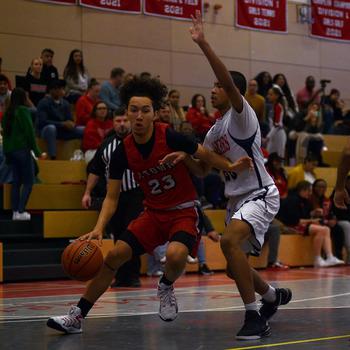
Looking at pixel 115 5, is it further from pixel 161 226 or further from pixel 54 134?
pixel 161 226

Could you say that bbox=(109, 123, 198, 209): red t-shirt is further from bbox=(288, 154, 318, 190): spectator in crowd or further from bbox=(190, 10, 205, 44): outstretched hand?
bbox=(288, 154, 318, 190): spectator in crowd

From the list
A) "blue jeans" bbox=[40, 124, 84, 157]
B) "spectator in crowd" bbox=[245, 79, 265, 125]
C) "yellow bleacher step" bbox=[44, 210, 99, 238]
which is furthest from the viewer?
"spectator in crowd" bbox=[245, 79, 265, 125]

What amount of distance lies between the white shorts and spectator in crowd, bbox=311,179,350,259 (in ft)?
30.4

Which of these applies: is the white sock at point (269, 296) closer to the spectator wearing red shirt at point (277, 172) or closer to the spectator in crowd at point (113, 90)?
the spectator wearing red shirt at point (277, 172)

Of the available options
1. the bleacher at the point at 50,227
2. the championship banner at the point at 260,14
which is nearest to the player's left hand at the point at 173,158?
the bleacher at the point at 50,227

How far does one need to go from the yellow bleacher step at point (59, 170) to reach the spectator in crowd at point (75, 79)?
1945 mm

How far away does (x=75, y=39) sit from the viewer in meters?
19.1

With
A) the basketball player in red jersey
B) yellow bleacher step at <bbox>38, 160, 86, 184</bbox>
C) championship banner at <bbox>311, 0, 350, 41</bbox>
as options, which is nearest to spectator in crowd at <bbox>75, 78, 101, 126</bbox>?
yellow bleacher step at <bbox>38, 160, 86, 184</bbox>

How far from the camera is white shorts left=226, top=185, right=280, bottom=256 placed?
6.73m

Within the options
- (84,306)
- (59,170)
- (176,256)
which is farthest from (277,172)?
(84,306)

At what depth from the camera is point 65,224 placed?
1389 cm

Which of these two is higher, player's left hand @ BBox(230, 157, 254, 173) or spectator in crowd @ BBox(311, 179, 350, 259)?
player's left hand @ BBox(230, 157, 254, 173)

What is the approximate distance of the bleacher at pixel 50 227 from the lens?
13117 millimetres

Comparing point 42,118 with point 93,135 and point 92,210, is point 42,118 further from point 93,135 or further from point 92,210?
point 92,210
